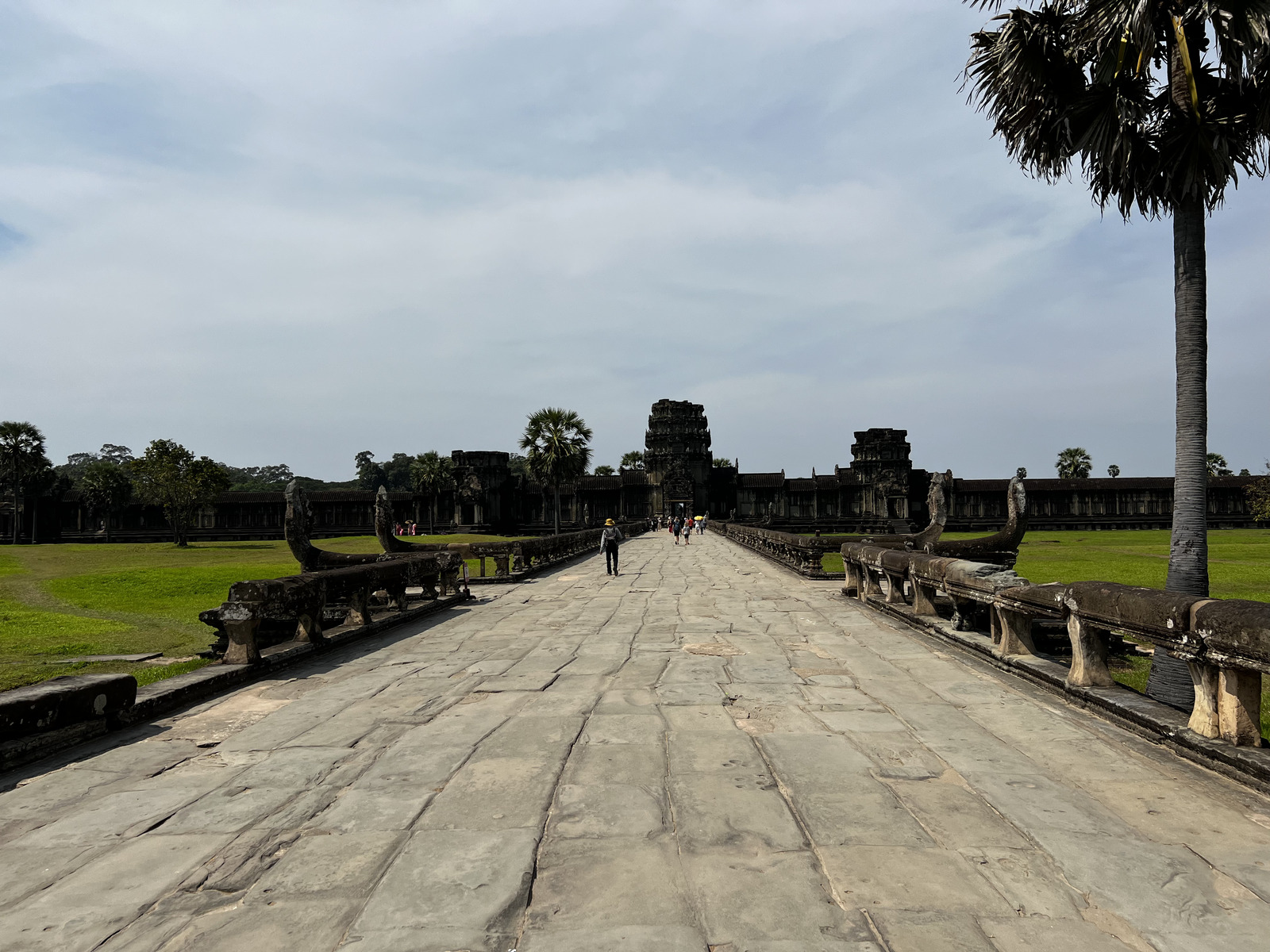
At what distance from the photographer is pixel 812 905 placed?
8.59ft

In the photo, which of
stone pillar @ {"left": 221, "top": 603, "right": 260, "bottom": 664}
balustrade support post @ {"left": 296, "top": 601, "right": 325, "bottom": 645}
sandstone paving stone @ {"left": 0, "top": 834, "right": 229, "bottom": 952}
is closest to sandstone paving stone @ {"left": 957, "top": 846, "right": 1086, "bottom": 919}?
sandstone paving stone @ {"left": 0, "top": 834, "right": 229, "bottom": 952}

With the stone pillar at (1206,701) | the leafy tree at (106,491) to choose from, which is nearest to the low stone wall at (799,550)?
the stone pillar at (1206,701)

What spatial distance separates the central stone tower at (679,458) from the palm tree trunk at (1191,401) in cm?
5734

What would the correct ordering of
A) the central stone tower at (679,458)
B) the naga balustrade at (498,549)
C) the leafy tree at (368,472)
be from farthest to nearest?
the leafy tree at (368,472)
the central stone tower at (679,458)
the naga balustrade at (498,549)

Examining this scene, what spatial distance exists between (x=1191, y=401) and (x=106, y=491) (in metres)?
70.0

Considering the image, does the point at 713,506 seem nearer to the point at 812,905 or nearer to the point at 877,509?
the point at 877,509

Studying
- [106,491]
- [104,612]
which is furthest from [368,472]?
[104,612]

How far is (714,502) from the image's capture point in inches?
2643

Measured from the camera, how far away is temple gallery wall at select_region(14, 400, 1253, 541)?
192 ft

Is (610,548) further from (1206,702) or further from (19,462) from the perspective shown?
(19,462)

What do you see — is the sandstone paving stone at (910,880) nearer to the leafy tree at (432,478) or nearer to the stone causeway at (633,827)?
the stone causeway at (633,827)

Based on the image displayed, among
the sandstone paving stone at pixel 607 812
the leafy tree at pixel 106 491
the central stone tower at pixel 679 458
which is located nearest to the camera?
the sandstone paving stone at pixel 607 812

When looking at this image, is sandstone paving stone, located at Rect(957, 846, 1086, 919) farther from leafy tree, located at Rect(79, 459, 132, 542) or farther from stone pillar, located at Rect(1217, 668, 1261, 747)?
leafy tree, located at Rect(79, 459, 132, 542)

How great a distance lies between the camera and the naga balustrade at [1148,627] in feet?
12.8
